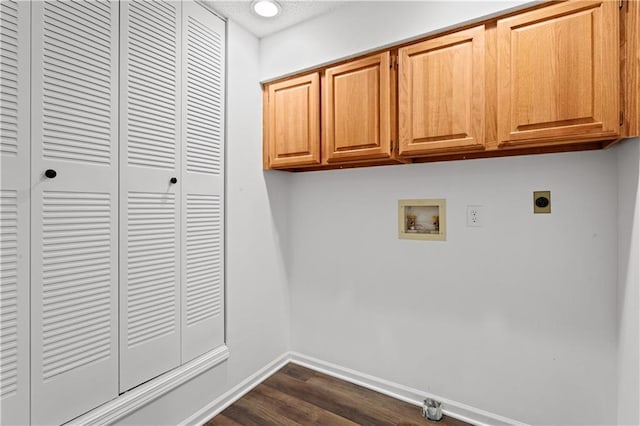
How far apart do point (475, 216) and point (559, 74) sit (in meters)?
0.80

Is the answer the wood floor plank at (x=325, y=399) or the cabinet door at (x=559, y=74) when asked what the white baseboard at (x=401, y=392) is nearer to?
the wood floor plank at (x=325, y=399)

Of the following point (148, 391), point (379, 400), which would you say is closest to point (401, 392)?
point (379, 400)

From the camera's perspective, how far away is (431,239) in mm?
1985

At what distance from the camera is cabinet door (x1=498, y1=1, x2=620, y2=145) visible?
4.33 ft

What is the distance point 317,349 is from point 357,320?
1.45 feet

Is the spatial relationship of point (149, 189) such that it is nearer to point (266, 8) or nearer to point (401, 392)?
point (266, 8)

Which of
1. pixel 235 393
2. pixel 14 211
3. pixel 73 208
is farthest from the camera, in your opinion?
pixel 235 393

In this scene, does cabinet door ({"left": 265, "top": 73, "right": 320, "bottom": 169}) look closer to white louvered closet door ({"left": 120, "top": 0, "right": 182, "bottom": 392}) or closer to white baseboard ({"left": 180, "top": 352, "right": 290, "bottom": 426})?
white louvered closet door ({"left": 120, "top": 0, "right": 182, "bottom": 392})

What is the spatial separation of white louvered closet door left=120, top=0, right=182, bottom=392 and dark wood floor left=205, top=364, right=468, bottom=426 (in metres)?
0.58

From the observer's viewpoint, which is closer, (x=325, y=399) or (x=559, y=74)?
(x=559, y=74)

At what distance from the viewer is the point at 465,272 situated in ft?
6.16

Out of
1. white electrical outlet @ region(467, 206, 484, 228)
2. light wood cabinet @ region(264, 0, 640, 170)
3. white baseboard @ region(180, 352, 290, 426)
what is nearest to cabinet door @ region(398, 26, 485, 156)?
light wood cabinet @ region(264, 0, 640, 170)

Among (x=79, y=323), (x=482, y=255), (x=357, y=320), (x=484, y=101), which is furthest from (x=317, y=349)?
(x=484, y=101)

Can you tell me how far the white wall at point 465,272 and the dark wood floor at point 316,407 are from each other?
171 mm
